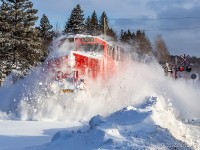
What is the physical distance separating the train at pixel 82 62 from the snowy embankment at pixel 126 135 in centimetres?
452

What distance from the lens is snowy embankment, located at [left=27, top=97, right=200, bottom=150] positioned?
7862 mm

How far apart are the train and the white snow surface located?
0.26m

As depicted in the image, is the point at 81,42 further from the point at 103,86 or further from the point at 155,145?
the point at 155,145

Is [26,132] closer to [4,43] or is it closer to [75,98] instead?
[75,98]

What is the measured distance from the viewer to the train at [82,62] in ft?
47.0

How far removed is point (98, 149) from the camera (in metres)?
7.35

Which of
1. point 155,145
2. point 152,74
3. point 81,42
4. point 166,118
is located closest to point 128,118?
point 166,118

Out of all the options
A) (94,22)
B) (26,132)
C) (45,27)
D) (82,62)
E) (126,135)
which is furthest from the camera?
(94,22)

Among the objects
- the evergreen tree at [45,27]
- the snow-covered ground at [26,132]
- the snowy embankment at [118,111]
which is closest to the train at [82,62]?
the snowy embankment at [118,111]

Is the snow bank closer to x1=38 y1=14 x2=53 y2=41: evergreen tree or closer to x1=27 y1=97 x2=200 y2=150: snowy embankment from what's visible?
x1=27 y1=97 x2=200 y2=150: snowy embankment

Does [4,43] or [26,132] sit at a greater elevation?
[4,43]

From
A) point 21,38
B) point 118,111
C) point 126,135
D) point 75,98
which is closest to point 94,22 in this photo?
point 21,38

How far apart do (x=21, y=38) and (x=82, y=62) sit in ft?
69.9

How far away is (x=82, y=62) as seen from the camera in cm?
1512
